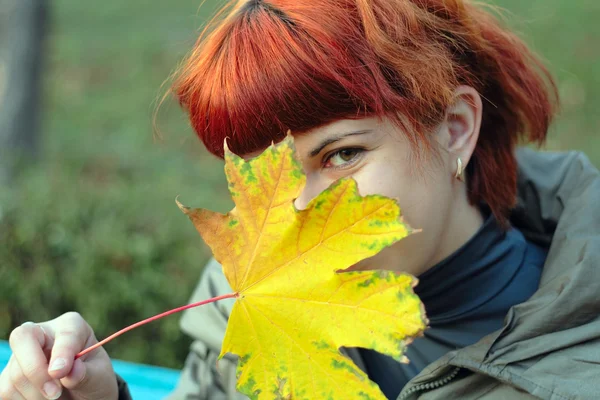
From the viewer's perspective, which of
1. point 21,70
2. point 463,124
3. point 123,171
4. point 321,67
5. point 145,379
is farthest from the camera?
point 123,171

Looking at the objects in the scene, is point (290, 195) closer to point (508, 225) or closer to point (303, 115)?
point (303, 115)

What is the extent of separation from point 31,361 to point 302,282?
53 cm

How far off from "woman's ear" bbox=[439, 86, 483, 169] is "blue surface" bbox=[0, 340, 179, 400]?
1448mm

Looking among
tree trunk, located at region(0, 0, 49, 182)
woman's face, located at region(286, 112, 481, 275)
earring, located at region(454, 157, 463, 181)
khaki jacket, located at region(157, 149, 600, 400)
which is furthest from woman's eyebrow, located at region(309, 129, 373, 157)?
A: tree trunk, located at region(0, 0, 49, 182)

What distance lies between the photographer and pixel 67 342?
1.20 meters

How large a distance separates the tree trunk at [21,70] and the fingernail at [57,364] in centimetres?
414

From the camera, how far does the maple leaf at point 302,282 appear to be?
3.25 feet

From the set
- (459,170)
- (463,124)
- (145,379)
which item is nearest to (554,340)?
(459,170)

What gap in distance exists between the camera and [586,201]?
1.62m

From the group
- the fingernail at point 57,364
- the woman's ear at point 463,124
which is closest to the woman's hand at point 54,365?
the fingernail at point 57,364

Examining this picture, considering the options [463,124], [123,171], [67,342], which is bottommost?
[123,171]

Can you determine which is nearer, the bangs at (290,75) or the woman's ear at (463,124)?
the bangs at (290,75)

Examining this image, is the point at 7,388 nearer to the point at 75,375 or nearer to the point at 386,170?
the point at 75,375

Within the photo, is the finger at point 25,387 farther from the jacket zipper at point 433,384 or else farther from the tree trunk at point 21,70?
the tree trunk at point 21,70
